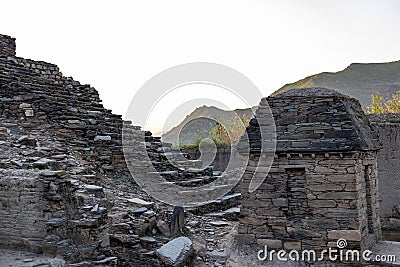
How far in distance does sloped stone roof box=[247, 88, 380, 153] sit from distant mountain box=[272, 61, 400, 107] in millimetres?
26776

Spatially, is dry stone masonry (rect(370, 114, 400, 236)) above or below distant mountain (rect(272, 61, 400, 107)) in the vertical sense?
below

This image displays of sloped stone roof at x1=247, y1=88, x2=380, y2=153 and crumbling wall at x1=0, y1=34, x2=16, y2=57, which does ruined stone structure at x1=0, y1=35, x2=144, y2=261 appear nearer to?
crumbling wall at x1=0, y1=34, x2=16, y2=57

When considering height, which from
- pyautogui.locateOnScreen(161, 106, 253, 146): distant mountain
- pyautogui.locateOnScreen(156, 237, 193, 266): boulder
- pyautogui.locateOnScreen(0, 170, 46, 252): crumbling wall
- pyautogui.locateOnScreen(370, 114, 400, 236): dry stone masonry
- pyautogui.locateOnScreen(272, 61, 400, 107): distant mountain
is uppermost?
pyautogui.locateOnScreen(272, 61, 400, 107): distant mountain

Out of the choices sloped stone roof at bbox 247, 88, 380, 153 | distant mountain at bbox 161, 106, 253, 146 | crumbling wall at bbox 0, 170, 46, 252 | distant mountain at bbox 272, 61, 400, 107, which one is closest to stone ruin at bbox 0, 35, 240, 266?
crumbling wall at bbox 0, 170, 46, 252

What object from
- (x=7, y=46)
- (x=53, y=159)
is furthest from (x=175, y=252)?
(x=7, y=46)

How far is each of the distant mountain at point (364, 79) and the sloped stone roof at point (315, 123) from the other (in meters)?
26.8

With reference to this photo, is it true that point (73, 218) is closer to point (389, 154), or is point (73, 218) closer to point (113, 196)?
point (113, 196)

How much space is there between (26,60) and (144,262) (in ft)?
26.9

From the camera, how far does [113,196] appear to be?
7.89 meters

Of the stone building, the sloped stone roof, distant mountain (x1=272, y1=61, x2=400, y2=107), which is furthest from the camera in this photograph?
distant mountain (x1=272, y1=61, x2=400, y2=107)

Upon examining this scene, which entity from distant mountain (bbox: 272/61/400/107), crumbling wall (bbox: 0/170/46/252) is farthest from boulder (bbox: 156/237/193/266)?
distant mountain (bbox: 272/61/400/107)

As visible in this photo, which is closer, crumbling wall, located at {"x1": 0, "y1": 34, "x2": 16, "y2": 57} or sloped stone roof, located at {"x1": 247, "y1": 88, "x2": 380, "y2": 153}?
sloped stone roof, located at {"x1": 247, "y1": 88, "x2": 380, "y2": 153}

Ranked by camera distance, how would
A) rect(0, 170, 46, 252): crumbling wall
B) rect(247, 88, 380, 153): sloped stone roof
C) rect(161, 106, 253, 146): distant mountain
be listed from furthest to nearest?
rect(161, 106, 253, 146): distant mountain < rect(247, 88, 380, 153): sloped stone roof < rect(0, 170, 46, 252): crumbling wall

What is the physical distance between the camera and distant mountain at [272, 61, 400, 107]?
1384 inches
